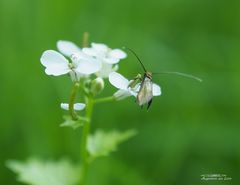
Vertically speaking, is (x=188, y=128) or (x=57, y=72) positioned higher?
(x=57, y=72)

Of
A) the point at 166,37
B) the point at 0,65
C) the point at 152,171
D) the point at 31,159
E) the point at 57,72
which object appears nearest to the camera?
the point at 57,72

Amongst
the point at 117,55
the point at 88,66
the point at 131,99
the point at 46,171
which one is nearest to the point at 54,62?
the point at 88,66

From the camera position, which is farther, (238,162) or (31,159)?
(238,162)

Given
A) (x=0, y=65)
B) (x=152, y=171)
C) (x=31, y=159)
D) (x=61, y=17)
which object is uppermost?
(x=61, y=17)

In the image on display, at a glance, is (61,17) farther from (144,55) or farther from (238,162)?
(238,162)

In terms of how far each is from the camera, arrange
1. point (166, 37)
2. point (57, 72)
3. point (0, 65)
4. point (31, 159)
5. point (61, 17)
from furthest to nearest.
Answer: point (166, 37)
point (61, 17)
point (0, 65)
point (31, 159)
point (57, 72)

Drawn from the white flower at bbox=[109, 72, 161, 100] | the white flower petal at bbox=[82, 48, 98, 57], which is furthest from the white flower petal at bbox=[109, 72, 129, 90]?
the white flower petal at bbox=[82, 48, 98, 57]

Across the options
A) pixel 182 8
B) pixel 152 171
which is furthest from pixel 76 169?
pixel 182 8

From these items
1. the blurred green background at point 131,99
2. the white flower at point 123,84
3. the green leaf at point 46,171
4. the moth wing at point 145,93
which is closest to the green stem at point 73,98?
the white flower at point 123,84

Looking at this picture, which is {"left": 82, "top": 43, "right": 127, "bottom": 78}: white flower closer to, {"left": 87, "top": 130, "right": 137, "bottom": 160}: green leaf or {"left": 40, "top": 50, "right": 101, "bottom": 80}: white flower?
{"left": 40, "top": 50, "right": 101, "bottom": 80}: white flower
